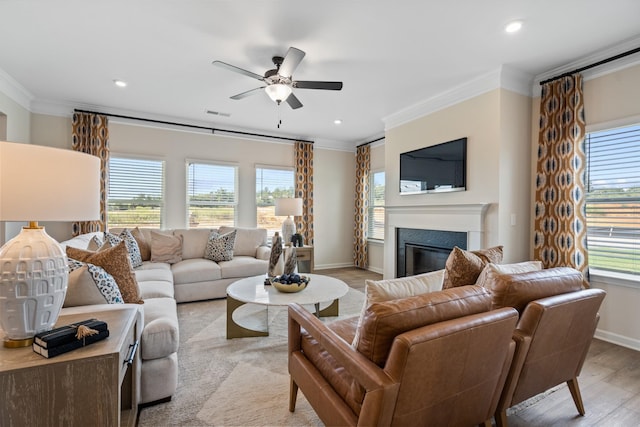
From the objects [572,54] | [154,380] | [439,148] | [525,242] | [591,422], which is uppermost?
[572,54]

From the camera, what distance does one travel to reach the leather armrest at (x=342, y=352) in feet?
3.45

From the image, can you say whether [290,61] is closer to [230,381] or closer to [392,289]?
[392,289]

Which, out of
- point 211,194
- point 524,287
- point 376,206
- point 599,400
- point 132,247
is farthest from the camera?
point 376,206

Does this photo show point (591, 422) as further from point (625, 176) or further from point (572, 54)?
point (572, 54)

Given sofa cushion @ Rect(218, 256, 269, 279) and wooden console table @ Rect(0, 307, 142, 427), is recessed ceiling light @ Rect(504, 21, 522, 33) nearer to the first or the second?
wooden console table @ Rect(0, 307, 142, 427)

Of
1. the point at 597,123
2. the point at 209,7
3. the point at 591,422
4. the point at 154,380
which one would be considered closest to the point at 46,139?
the point at 209,7

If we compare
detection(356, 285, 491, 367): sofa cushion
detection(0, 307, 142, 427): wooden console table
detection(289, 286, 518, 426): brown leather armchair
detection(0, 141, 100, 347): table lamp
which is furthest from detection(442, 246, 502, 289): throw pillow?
detection(0, 141, 100, 347): table lamp

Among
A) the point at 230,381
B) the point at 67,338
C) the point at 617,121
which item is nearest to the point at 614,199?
the point at 617,121

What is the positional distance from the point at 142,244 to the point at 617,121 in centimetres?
561

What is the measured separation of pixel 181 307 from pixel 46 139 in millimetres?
3068

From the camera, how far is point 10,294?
1.08 meters

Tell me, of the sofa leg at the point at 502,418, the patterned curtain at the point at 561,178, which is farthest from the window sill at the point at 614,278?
the sofa leg at the point at 502,418

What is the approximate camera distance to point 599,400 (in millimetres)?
1909

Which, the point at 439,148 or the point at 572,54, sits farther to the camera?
the point at 439,148
